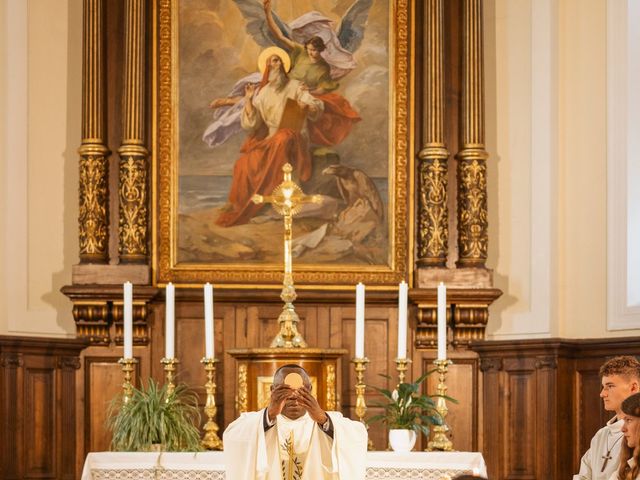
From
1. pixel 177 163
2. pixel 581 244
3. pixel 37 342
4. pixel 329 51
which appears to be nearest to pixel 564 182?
pixel 581 244

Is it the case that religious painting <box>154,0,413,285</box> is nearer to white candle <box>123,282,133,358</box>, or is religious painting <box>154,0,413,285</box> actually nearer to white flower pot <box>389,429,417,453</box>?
white candle <box>123,282,133,358</box>

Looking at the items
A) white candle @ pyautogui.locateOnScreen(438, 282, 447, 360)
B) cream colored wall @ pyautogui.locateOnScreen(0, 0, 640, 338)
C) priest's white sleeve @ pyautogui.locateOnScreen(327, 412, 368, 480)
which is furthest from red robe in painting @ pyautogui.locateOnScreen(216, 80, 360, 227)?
priest's white sleeve @ pyautogui.locateOnScreen(327, 412, 368, 480)

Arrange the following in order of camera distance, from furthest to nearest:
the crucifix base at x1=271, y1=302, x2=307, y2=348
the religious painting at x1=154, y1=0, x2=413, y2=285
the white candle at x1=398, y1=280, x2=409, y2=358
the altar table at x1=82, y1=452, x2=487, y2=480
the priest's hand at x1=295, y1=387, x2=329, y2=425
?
the religious painting at x1=154, y1=0, x2=413, y2=285 → the crucifix base at x1=271, y1=302, x2=307, y2=348 → the white candle at x1=398, y1=280, x2=409, y2=358 → the altar table at x1=82, y1=452, x2=487, y2=480 → the priest's hand at x1=295, y1=387, x2=329, y2=425

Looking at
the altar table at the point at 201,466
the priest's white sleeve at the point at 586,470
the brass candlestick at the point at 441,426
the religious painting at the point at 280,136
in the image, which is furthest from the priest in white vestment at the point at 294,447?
the religious painting at the point at 280,136

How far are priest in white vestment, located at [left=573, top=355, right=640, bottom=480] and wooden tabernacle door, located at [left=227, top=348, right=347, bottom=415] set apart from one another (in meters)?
3.35

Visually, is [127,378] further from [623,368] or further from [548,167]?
[623,368]

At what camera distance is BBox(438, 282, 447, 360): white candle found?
11180 mm

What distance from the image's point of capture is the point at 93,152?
41.6 ft

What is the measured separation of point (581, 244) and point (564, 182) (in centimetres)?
54

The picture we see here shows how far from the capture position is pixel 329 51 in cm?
1310

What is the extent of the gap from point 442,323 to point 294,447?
2.17 meters

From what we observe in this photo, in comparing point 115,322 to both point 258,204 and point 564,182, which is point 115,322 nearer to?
point 258,204

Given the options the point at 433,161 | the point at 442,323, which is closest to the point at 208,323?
the point at 442,323

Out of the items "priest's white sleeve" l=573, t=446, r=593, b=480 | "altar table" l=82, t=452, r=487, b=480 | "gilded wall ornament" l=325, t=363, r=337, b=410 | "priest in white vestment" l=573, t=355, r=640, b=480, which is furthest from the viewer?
"gilded wall ornament" l=325, t=363, r=337, b=410
